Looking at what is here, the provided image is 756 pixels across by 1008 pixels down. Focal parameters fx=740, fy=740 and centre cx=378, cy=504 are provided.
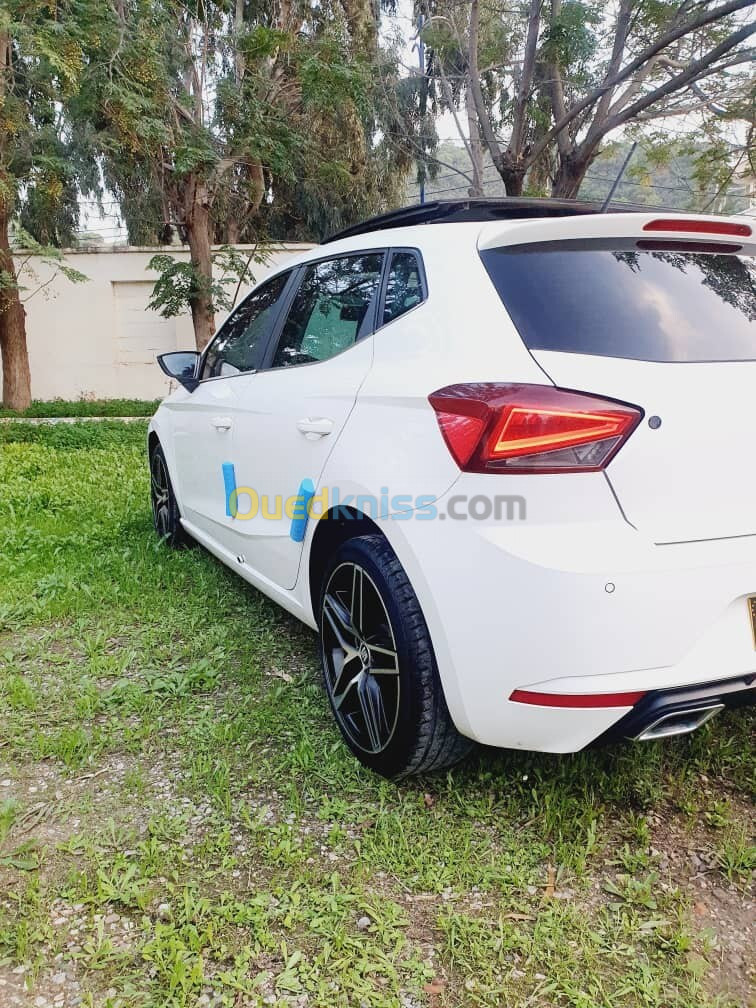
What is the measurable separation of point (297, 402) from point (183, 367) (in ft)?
5.46

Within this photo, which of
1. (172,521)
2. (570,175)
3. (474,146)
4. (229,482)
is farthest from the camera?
(474,146)

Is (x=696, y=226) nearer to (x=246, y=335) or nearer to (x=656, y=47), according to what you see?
(x=246, y=335)

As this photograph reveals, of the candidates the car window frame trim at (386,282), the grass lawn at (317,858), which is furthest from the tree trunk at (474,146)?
the grass lawn at (317,858)

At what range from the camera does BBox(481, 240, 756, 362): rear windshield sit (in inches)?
72.1

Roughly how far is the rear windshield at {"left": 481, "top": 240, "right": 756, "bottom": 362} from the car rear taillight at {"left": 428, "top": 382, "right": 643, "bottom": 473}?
0.17 meters

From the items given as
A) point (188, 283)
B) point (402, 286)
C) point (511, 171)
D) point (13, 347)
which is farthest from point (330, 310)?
point (13, 347)

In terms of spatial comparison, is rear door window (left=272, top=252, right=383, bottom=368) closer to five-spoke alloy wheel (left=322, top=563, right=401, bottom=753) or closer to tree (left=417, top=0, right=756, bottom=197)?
five-spoke alloy wheel (left=322, top=563, right=401, bottom=753)

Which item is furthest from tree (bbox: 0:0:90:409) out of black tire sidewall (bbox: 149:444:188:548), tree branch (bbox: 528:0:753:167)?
tree branch (bbox: 528:0:753:167)

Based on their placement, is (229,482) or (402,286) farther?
(229,482)

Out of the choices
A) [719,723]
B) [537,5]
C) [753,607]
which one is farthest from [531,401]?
[537,5]

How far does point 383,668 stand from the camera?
2.20m

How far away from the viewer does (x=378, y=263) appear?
8.21 feet

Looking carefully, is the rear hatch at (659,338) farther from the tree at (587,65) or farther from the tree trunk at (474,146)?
the tree trunk at (474,146)

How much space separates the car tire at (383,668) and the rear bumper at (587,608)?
24 centimetres
